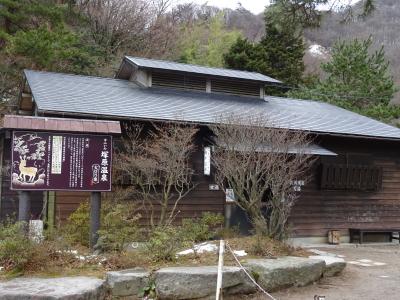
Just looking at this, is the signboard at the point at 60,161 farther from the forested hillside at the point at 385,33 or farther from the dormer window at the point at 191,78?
the forested hillside at the point at 385,33

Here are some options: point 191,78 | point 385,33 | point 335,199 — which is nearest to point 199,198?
point 335,199

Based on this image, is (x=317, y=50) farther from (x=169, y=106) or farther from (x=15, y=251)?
(x=15, y=251)

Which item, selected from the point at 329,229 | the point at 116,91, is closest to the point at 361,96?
the point at 329,229

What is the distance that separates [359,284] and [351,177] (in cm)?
609

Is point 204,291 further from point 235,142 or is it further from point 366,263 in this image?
point 366,263

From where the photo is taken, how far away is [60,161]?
7.18 metres

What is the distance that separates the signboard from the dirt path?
3.13 metres

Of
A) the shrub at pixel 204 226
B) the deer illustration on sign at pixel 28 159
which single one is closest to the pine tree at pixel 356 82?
the shrub at pixel 204 226

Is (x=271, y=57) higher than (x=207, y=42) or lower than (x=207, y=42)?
lower

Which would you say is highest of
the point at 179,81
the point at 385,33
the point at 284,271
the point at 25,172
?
the point at 385,33

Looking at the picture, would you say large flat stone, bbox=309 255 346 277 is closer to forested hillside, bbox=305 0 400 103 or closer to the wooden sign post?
the wooden sign post

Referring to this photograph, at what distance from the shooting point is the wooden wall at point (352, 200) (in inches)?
509

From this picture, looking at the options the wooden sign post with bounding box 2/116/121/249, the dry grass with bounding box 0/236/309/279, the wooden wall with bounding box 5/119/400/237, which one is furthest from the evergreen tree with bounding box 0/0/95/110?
the dry grass with bounding box 0/236/309/279

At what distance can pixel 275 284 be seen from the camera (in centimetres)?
694
